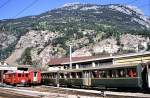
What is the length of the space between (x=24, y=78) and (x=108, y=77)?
774 inches

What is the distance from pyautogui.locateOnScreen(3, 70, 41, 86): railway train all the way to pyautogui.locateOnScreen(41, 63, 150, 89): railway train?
280 cm

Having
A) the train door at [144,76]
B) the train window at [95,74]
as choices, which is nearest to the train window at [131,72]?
the train door at [144,76]

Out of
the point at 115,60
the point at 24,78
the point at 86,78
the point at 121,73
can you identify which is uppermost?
the point at 115,60

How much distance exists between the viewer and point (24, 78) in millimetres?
57906

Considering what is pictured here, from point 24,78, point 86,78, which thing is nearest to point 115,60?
point 86,78

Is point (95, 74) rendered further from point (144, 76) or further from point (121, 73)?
point (144, 76)

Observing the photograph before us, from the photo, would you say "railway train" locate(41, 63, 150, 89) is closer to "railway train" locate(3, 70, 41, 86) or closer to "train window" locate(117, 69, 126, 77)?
"train window" locate(117, 69, 126, 77)

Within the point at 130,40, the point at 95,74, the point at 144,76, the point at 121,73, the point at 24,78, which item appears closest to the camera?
the point at 144,76

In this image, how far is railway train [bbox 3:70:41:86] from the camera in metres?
57.7

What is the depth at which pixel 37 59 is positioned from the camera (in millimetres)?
191875

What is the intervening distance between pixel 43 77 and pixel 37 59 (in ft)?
419

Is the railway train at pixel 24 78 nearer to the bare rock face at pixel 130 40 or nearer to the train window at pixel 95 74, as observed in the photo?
the train window at pixel 95 74

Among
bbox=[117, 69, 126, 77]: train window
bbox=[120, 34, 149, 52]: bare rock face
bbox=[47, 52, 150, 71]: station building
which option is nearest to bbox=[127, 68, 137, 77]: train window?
bbox=[117, 69, 126, 77]: train window

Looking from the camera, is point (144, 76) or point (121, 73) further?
point (121, 73)
